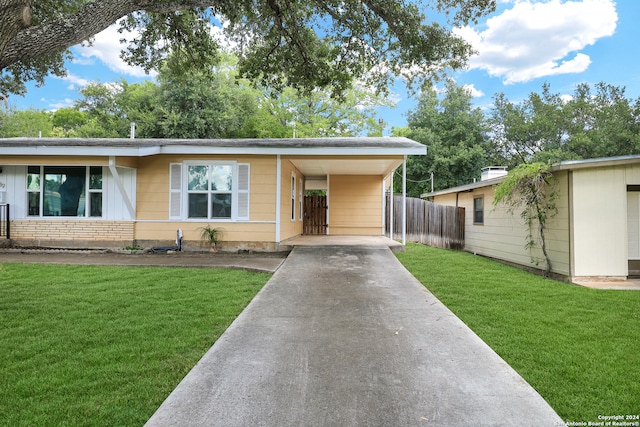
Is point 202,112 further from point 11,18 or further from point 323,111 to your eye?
point 11,18

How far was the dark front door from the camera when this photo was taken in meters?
15.1

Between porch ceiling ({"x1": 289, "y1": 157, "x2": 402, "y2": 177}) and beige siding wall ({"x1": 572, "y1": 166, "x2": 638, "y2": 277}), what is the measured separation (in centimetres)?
427

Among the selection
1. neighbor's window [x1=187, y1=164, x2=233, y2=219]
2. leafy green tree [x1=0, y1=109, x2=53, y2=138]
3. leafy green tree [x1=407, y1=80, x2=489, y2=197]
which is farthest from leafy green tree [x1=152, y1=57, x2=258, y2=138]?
leafy green tree [x1=0, y1=109, x2=53, y2=138]

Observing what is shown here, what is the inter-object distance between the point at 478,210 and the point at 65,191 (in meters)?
12.3

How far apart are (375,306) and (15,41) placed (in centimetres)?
480

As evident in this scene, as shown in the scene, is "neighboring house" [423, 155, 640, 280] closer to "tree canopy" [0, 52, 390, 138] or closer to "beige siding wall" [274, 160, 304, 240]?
"beige siding wall" [274, 160, 304, 240]

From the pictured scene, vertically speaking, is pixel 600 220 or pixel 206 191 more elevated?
pixel 206 191

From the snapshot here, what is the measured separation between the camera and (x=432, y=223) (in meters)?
14.5

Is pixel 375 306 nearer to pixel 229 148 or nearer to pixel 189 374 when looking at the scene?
pixel 189 374

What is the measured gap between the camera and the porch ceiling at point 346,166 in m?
10.4

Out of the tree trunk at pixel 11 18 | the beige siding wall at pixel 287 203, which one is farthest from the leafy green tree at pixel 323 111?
the tree trunk at pixel 11 18

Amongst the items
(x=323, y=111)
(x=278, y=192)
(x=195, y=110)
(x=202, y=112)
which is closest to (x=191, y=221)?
(x=278, y=192)

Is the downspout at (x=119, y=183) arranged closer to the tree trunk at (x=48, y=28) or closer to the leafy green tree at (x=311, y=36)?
the leafy green tree at (x=311, y=36)

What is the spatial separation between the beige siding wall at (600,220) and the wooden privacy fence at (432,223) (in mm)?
6409
